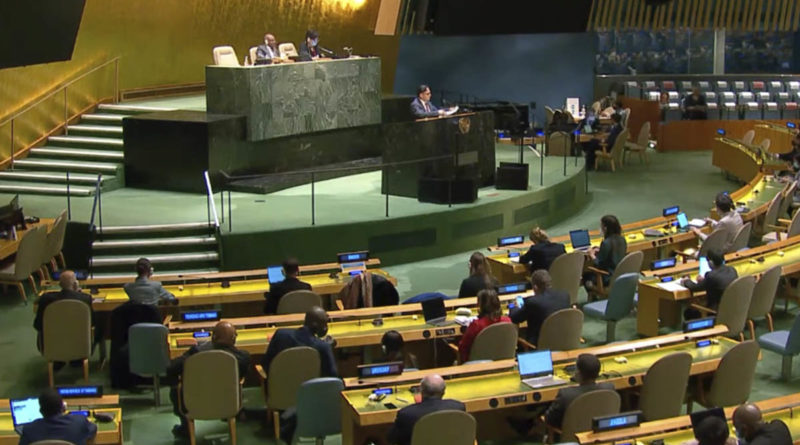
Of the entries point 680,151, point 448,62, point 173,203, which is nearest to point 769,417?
point 173,203

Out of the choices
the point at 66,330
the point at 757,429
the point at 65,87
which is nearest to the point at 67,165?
the point at 65,87

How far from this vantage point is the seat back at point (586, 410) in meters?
7.16

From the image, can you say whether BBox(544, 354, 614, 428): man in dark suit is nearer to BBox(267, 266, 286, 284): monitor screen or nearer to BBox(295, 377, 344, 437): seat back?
BBox(295, 377, 344, 437): seat back

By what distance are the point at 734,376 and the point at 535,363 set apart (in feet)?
4.76

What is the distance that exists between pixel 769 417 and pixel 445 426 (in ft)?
6.58

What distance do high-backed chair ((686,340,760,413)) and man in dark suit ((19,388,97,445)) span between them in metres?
4.30

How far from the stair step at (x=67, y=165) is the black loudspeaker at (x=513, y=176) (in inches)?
217

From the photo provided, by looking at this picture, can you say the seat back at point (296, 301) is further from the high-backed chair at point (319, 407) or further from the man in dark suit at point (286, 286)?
the high-backed chair at point (319, 407)

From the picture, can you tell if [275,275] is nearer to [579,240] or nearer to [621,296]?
[621,296]

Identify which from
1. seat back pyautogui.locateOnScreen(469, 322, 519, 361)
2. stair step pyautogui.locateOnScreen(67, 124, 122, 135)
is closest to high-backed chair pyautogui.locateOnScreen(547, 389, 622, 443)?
seat back pyautogui.locateOnScreen(469, 322, 519, 361)

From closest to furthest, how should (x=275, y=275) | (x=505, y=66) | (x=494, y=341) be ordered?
(x=494, y=341), (x=275, y=275), (x=505, y=66)

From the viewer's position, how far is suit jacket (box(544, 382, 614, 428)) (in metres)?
7.26

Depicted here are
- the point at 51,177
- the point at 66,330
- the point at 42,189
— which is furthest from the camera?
the point at 51,177

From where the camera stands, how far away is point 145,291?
962 centimetres
